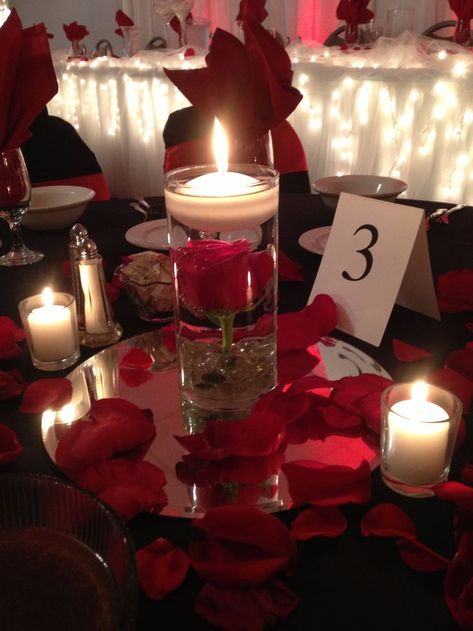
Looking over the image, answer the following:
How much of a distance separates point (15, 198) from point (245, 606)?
854mm

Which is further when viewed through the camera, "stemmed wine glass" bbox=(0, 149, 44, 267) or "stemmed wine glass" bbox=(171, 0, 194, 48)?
"stemmed wine glass" bbox=(171, 0, 194, 48)

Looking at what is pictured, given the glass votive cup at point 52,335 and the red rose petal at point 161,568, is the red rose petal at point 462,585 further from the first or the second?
the glass votive cup at point 52,335

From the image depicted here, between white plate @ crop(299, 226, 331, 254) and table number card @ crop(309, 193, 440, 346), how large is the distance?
154 millimetres

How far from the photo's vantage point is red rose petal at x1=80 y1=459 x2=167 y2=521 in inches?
18.5

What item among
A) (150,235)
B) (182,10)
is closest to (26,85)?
(150,235)

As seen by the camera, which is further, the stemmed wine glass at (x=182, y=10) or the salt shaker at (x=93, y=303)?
the stemmed wine glass at (x=182, y=10)

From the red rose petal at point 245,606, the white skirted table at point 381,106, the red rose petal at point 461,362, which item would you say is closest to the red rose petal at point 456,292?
the red rose petal at point 461,362

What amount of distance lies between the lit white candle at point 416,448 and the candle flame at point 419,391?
1.4 inches

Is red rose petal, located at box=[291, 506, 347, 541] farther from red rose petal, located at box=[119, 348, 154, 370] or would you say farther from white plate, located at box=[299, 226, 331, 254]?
white plate, located at box=[299, 226, 331, 254]

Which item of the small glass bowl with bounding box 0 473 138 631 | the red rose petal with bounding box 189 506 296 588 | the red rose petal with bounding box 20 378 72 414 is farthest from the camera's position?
the red rose petal with bounding box 20 378 72 414

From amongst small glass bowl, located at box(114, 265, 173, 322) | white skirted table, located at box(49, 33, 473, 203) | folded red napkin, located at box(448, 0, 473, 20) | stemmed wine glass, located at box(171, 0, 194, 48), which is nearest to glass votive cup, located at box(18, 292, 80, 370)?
small glass bowl, located at box(114, 265, 173, 322)

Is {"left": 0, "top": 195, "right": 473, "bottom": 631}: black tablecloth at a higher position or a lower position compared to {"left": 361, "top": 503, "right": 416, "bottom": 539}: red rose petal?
lower

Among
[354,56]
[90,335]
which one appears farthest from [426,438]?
[354,56]

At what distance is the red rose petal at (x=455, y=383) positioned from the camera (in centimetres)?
62
